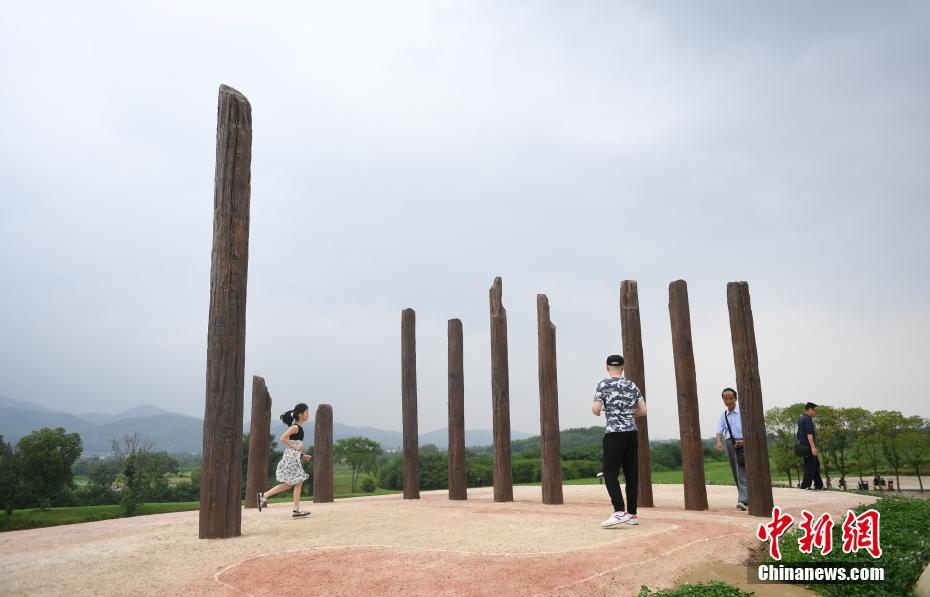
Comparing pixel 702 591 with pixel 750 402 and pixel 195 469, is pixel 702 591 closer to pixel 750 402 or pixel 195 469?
pixel 750 402

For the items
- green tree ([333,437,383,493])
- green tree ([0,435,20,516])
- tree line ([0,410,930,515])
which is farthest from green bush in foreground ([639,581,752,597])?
green tree ([333,437,383,493])

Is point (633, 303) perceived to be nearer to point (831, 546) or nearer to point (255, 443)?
point (831, 546)

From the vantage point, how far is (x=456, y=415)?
572 inches

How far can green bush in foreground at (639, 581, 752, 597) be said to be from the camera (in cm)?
488

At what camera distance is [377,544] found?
7223 millimetres

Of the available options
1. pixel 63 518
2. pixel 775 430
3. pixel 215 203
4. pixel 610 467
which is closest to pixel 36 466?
pixel 63 518

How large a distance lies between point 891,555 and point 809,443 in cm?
977

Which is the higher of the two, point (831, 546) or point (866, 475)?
point (831, 546)

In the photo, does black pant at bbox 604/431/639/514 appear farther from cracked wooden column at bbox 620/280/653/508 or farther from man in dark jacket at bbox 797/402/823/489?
man in dark jacket at bbox 797/402/823/489

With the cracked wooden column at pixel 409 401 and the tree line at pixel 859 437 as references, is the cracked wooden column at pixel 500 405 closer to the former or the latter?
the cracked wooden column at pixel 409 401

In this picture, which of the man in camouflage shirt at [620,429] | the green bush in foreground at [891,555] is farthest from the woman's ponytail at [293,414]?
the green bush in foreground at [891,555]

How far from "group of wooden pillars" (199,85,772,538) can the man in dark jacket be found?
18.3ft

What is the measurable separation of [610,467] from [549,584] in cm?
365

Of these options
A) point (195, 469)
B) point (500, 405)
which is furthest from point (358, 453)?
point (500, 405)
